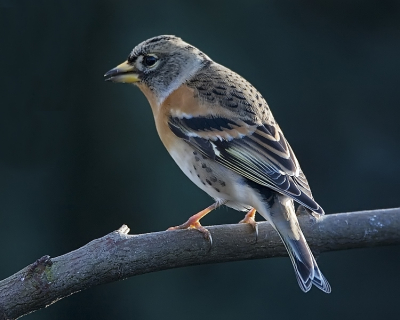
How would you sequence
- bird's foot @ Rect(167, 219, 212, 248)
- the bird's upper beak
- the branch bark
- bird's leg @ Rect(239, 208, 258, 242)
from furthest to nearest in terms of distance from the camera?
the bird's upper beak → bird's leg @ Rect(239, 208, 258, 242) → bird's foot @ Rect(167, 219, 212, 248) → the branch bark

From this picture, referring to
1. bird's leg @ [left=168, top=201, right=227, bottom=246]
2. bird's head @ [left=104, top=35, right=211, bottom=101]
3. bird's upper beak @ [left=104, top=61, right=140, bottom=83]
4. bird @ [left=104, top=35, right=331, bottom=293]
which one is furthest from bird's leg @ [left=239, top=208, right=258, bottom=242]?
bird's upper beak @ [left=104, top=61, right=140, bottom=83]

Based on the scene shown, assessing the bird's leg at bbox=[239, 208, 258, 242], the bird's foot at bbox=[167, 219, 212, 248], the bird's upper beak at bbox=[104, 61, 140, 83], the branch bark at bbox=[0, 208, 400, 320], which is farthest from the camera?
the bird's upper beak at bbox=[104, 61, 140, 83]

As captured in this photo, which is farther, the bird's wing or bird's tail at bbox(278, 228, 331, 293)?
the bird's wing

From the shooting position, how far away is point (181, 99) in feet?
9.34

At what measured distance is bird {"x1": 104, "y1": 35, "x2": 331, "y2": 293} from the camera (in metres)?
2.36

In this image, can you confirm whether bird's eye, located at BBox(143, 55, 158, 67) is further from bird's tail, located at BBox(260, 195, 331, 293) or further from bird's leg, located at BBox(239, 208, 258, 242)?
bird's tail, located at BBox(260, 195, 331, 293)

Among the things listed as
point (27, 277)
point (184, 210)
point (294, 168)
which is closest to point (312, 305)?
point (184, 210)

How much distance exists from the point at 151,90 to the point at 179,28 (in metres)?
0.92

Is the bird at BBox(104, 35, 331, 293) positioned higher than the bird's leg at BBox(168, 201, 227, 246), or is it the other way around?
the bird at BBox(104, 35, 331, 293)

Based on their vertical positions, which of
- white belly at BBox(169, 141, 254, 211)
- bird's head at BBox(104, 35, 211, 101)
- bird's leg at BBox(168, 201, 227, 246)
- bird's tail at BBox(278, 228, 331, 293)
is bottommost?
bird's tail at BBox(278, 228, 331, 293)

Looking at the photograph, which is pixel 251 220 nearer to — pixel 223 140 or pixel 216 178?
pixel 216 178

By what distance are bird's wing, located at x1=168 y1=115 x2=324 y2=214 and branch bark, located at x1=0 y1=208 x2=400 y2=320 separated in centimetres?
19

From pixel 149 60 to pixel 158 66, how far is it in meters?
0.05

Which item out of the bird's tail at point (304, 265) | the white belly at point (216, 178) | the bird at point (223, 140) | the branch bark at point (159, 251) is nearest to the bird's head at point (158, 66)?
the bird at point (223, 140)
